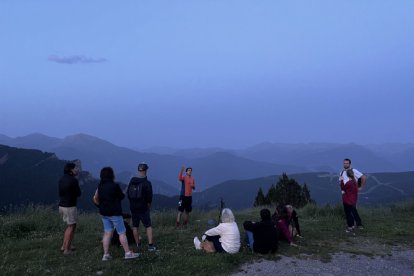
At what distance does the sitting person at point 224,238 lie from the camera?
8781 millimetres

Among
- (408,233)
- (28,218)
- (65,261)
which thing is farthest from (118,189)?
(408,233)

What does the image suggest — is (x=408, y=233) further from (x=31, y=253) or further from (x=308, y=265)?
(x=31, y=253)

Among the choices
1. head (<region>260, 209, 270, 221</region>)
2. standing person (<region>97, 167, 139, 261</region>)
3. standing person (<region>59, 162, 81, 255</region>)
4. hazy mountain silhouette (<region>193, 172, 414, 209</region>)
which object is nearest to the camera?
standing person (<region>97, 167, 139, 261</region>)

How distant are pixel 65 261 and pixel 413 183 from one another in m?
153

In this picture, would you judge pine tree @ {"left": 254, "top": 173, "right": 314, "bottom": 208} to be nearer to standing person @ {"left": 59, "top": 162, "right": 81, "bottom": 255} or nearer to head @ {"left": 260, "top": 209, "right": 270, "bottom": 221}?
head @ {"left": 260, "top": 209, "right": 270, "bottom": 221}

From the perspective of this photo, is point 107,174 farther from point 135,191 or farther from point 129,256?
point 129,256

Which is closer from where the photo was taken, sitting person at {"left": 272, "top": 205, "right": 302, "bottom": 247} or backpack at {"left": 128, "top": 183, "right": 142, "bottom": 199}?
backpack at {"left": 128, "top": 183, "right": 142, "bottom": 199}

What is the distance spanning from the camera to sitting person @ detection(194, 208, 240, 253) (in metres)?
8.78

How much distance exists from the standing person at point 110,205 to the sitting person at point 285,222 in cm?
354

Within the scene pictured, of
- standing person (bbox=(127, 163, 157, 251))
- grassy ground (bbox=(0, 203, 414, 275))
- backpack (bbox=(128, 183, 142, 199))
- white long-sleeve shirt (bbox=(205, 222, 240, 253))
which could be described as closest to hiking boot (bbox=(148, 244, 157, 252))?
standing person (bbox=(127, 163, 157, 251))

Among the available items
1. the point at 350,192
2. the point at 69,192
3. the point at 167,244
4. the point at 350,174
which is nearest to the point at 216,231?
the point at 167,244

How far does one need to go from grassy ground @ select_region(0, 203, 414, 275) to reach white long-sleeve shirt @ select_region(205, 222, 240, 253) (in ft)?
0.77

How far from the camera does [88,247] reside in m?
9.77

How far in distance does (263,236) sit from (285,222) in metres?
1.39
